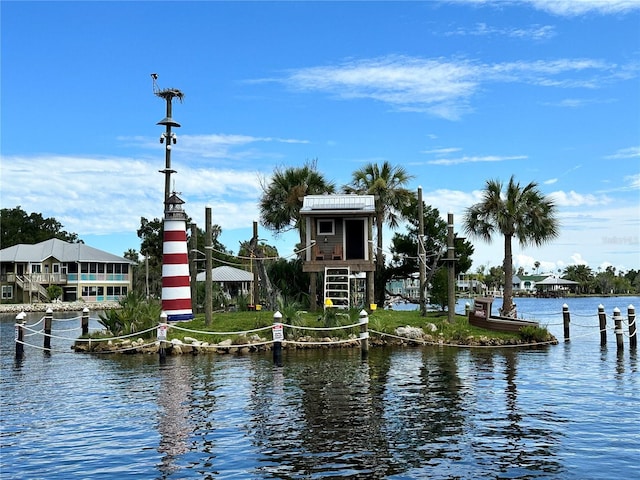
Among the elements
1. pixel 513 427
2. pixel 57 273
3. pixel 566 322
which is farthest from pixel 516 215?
pixel 57 273

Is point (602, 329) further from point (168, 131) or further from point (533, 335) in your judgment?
point (168, 131)

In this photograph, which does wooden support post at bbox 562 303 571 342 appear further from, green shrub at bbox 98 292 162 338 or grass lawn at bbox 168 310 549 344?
green shrub at bbox 98 292 162 338

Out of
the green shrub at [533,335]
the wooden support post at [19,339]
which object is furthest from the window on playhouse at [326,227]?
the wooden support post at [19,339]

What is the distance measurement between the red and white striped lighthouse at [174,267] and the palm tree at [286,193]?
9058 millimetres

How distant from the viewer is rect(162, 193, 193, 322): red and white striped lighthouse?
28953mm

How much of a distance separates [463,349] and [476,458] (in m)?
15.4

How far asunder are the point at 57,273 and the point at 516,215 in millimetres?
55582

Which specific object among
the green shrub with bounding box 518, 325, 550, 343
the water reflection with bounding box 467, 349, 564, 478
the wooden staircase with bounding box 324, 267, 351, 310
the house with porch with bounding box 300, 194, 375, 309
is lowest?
the water reflection with bounding box 467, 349, 564, 478

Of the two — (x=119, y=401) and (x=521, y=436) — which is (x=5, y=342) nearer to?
(x=119, y=401)

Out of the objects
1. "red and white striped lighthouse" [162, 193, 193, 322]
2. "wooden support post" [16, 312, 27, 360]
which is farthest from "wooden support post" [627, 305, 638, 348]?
"wooden support post" [16, 312, 27, 360]

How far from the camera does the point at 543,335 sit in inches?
1081

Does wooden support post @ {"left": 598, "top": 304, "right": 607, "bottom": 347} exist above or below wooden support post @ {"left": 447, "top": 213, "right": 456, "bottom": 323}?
below

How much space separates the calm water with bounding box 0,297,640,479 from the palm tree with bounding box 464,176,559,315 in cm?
1313

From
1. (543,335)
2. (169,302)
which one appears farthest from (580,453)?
(169,302)
